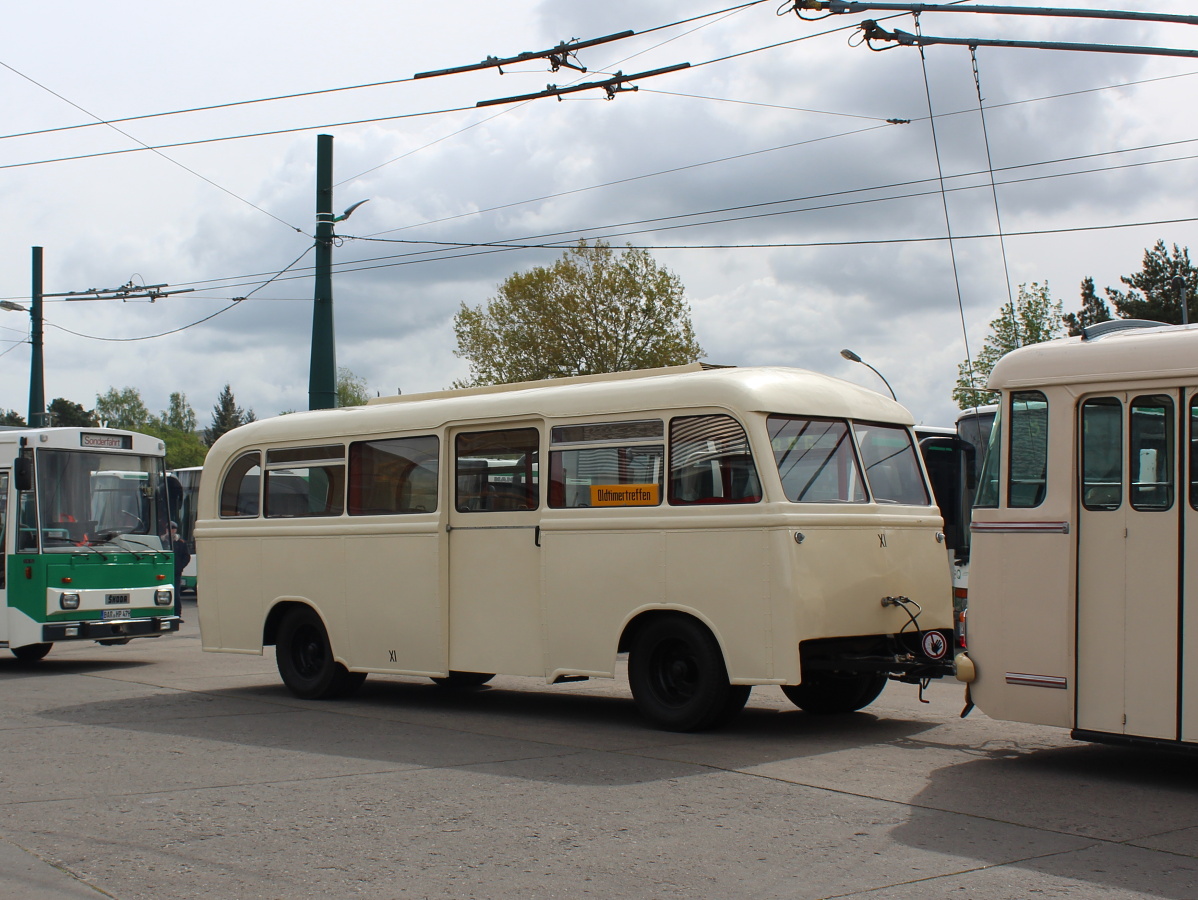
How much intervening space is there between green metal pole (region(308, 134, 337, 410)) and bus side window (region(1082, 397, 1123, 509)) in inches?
481

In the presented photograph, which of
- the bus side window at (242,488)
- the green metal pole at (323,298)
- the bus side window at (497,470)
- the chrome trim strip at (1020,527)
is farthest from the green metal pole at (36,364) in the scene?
the chrome trim strip at (1020,527)

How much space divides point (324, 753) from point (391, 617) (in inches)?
104

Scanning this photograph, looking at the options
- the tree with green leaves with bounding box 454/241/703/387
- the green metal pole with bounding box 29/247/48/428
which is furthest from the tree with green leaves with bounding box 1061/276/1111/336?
the green metal pole with bounding box 29/247/48/428

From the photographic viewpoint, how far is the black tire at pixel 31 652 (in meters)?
16.2

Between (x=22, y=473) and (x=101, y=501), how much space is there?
1278 mm

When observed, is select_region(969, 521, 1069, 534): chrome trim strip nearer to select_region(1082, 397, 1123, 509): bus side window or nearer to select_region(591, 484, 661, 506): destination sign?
select_region(1082, 397, 1123, 509): bus side window

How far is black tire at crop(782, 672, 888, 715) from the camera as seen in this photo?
10812 millimetres

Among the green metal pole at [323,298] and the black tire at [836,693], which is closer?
the black tire at [836,693]

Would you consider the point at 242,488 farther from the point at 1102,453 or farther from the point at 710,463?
the point at 1102,453

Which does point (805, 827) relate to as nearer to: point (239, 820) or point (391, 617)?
point (239, 820)

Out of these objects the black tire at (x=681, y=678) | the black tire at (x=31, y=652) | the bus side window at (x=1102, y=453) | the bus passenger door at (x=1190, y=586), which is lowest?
the black tire at (x=31, y=652)

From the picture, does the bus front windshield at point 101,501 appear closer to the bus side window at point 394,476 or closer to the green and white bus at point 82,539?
the green and white bus at point 82,539

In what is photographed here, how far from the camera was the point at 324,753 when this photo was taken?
369 inches

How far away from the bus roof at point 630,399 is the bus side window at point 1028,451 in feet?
6.48
